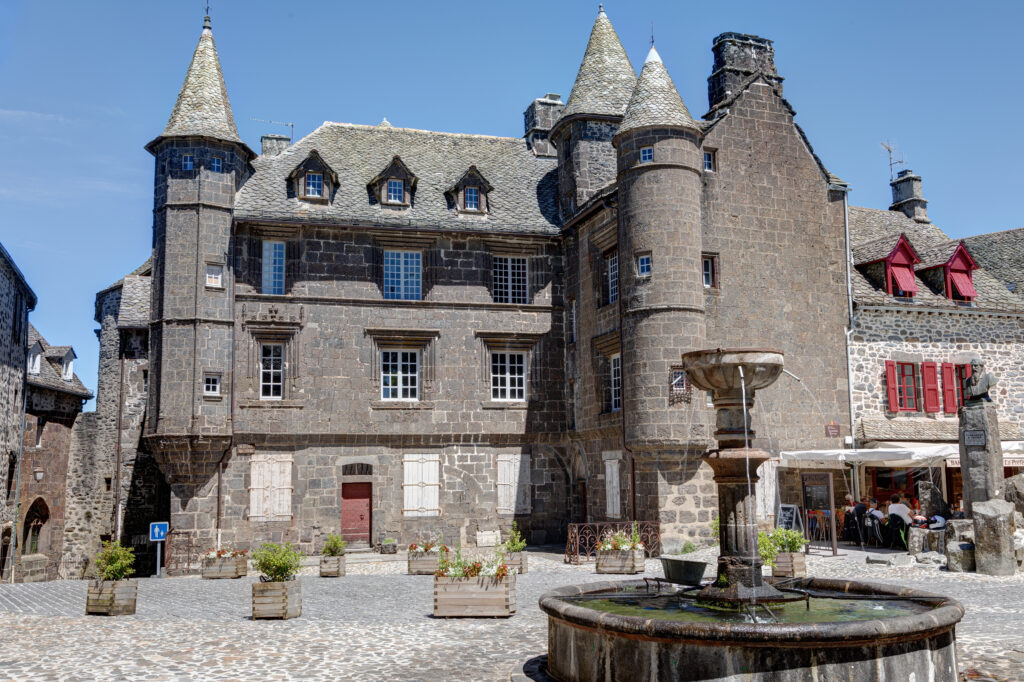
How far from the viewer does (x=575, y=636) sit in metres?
8.42

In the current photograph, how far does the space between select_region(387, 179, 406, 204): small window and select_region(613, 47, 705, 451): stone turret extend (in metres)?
6.96

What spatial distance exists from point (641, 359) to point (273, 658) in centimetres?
1415

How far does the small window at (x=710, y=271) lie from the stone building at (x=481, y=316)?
6 cm

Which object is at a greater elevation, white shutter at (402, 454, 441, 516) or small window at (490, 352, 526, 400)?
small window at (490, 352, 526, 400)

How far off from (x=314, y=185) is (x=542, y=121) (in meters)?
9.26

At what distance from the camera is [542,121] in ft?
106

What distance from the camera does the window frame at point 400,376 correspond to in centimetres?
2664

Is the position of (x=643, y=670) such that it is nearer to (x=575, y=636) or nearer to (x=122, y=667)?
(x=575, y=636)

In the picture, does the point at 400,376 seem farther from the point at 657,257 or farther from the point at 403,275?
the point at 657,257

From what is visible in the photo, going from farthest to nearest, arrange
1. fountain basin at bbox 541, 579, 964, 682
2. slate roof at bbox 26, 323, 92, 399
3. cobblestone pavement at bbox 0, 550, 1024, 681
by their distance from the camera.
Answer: slate roof at bbox 26, 323, 92, 399
cobblestone pavement at bbox 0, 550, 1024, 681
fountain basin at bbox 541, 579, 964, 682

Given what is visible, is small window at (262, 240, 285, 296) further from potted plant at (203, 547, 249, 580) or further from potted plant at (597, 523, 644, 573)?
potted plant at (597, 523, 644, 573)

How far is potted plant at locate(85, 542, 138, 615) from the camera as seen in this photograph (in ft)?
47.6

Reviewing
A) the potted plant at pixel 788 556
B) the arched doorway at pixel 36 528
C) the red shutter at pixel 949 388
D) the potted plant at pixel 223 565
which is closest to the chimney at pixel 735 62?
the red shutter at pixel 949 388

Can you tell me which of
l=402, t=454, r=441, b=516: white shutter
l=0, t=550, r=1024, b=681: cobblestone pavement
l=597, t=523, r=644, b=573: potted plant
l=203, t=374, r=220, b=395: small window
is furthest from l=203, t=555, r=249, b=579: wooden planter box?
l=597, t=523, r=644, b=573: potted plant
